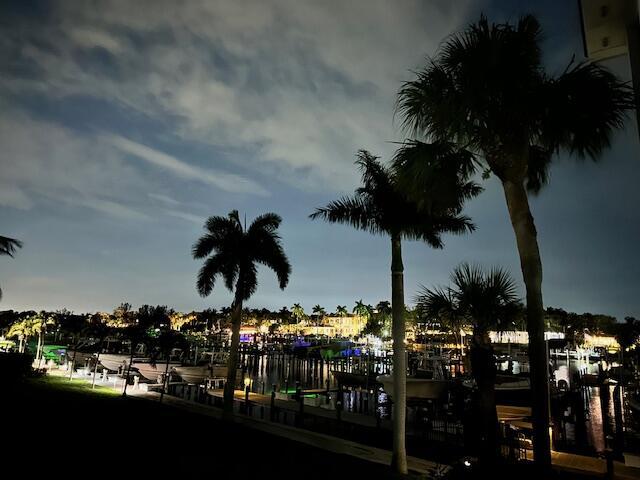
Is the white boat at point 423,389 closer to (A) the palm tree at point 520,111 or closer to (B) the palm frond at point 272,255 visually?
(B) the palm frond at point 272,255

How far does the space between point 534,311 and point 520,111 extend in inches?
140

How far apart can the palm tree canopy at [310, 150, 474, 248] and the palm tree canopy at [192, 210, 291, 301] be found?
7788 mm

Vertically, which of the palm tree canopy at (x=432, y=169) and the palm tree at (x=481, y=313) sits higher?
the palm tree canopy at (x=432, y=169)

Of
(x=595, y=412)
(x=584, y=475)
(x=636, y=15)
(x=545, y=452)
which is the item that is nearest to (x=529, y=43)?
(x=636, y=15)

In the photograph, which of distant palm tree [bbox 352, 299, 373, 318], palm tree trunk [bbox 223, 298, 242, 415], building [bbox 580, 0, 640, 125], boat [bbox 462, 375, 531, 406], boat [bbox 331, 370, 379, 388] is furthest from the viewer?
distant palm tree [bbox 352, 299, 373, 318]

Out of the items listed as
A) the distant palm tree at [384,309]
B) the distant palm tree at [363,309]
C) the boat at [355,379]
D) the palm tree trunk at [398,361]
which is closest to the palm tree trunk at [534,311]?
the palm tree trunk at [398,361]

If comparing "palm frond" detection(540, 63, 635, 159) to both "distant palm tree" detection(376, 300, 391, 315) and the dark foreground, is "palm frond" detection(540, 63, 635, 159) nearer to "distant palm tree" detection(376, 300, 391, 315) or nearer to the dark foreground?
the dark foreground

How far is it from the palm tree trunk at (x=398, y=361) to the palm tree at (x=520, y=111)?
11.2ft

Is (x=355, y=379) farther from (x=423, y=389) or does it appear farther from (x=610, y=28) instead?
(x=610, y=28)

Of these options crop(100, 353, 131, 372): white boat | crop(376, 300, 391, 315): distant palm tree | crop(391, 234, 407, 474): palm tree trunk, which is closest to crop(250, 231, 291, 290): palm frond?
crop(391, 234, 407, 474): palm tree trunk

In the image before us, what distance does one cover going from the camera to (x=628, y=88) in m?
6.93

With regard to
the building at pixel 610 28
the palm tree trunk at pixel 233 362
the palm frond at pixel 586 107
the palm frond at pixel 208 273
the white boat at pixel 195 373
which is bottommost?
the white boat at pixel 195 373

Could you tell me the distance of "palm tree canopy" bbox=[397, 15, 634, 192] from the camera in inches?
281

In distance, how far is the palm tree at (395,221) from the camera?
10.5 m
